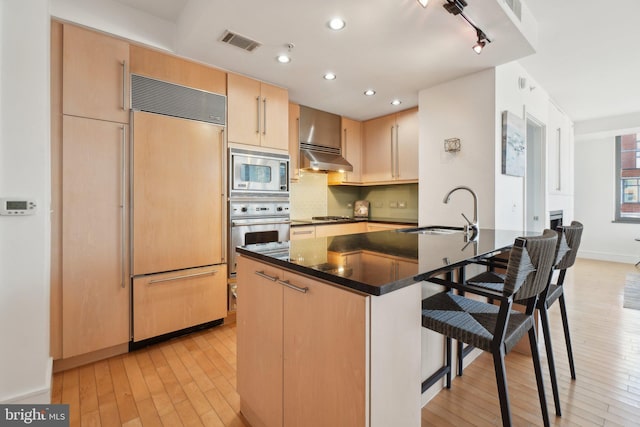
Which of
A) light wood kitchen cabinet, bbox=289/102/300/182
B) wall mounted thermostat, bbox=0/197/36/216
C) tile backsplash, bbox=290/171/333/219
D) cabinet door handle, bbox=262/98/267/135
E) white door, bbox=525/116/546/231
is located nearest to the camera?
wall mounted thermostat, bbox=0/197/36/216

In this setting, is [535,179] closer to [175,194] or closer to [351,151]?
[351,151]

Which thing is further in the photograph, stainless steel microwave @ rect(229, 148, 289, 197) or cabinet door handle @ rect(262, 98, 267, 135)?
cabinet door handle @ rect(262, 98, 267, 135)

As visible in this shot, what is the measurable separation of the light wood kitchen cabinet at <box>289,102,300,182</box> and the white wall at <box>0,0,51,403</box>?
2311 millimetres

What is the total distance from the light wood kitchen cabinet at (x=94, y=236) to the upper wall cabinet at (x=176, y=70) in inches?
20.4

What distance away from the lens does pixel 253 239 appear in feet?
9.48

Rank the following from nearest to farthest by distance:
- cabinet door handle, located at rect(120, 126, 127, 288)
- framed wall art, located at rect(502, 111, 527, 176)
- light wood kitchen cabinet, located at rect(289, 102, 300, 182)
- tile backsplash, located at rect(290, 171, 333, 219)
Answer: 1. cabinet door handle, located at rect(120, 126, 127, 288)
2. framed wall art, located at rect(502, 111, 527, 176)
3. light wood kitchen cabinet, located at rect(289, 102, 300, 182)
4. tile backsplash, located at rect(290, 171, 333, 219)

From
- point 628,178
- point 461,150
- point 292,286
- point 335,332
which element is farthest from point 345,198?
point 628,178

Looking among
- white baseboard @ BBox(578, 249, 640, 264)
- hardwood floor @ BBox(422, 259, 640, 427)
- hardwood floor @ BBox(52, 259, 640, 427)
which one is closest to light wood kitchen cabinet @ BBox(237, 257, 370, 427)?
hardwood floor @ BBox(52, 259, 640, 427)

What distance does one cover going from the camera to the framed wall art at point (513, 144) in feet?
9.16

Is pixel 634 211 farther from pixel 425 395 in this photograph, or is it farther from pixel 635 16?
pixel 425 395

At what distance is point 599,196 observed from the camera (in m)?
5.71

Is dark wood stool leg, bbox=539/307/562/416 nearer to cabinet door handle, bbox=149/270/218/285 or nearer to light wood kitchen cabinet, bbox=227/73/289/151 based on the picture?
cabinet door handle, bbox=149/270/218/285

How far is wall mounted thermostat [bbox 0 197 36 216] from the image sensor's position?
1.49 m

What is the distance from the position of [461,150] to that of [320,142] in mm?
1773
